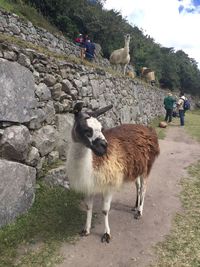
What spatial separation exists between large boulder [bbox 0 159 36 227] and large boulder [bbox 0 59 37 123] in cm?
67

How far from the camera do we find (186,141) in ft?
41.4

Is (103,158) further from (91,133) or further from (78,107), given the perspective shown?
(78,107)

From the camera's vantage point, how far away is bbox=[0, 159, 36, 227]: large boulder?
15.1 feet

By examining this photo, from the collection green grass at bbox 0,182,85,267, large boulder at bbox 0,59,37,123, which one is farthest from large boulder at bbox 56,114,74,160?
large boulder at bbox 0,59,37,123

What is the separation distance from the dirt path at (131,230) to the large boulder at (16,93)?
1.84 m

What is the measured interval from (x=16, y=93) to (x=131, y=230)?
250 cm

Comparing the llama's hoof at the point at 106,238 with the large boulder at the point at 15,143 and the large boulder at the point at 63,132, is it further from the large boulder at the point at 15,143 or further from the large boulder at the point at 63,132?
the large boulder at the point at 63,132

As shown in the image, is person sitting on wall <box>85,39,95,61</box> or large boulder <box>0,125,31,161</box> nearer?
large boulder <box>0,125,31,161</box>

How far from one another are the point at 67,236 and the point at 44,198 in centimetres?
92

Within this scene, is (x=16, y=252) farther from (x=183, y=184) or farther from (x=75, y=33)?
(x=75, y=33)

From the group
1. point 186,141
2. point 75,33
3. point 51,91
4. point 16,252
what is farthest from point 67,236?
point 75,33

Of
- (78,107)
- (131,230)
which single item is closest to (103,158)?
(78,107)

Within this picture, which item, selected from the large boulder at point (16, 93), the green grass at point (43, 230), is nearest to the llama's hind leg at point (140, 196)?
the green grass at point (43, 230)

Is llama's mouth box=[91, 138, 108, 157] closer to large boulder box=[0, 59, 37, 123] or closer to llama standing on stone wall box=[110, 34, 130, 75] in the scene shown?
large boulder box=[0, 59, 37, 123]
